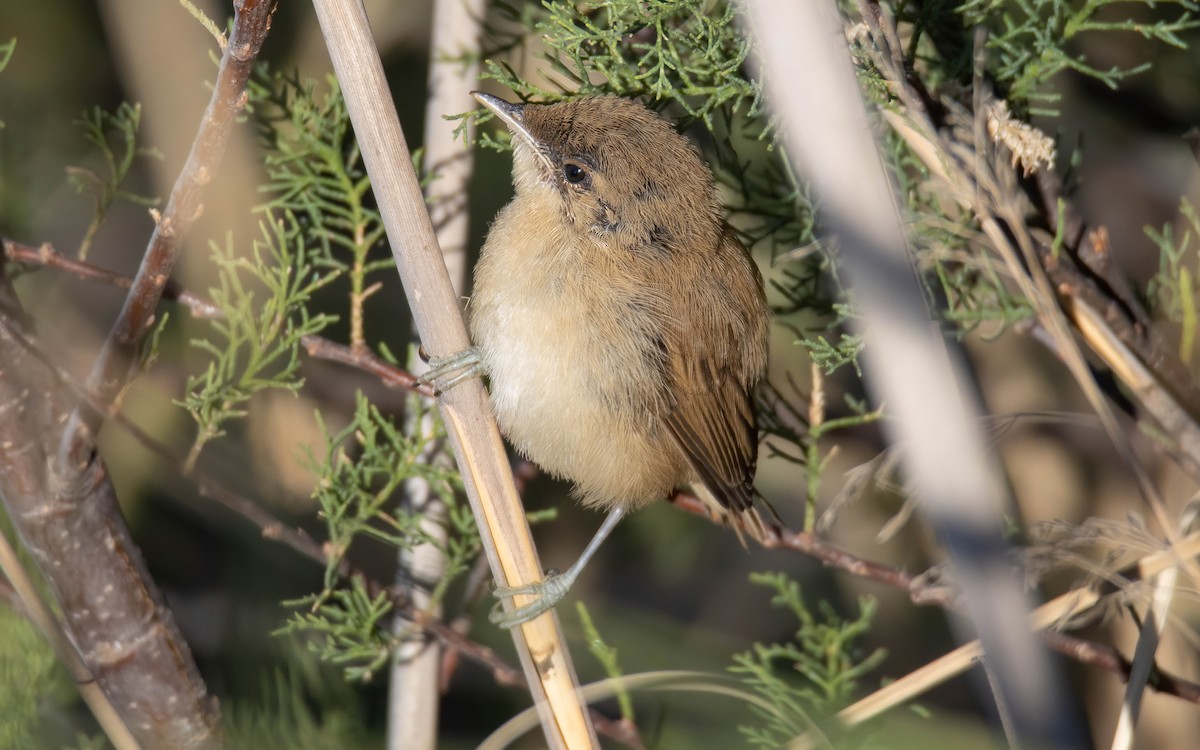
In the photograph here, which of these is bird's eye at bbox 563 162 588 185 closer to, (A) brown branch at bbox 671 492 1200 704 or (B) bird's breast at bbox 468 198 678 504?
(B) bird's breast at bbox 468 198 678 504

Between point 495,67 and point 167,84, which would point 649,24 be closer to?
point 495,67

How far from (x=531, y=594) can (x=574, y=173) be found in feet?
2.92

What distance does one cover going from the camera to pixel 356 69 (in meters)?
1.65

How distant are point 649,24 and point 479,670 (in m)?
2.22

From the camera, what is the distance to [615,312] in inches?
84.4

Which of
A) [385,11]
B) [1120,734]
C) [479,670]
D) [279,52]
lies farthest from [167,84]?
[1120,734]

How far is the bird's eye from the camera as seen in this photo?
7.09 feet

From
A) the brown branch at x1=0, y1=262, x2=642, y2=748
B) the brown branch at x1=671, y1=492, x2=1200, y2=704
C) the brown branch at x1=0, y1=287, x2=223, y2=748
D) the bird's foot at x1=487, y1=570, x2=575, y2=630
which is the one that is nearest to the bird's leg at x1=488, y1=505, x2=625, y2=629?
the bird's foot at x1=487, y1=570, x2=575, y2=630

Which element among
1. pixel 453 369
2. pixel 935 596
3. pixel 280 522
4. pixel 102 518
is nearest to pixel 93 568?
pixel 102 518

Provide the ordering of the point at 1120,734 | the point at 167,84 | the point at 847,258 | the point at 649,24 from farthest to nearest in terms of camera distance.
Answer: the point at 167,84, the point at 649,24, the point at 1120,734, the point at 847,258

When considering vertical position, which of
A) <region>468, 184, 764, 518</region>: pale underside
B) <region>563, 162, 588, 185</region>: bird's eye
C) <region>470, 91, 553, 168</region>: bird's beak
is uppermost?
<region>470, 91, 553, 168</region>: bird's beak

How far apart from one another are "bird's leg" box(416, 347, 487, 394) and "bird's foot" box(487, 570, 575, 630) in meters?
0.39

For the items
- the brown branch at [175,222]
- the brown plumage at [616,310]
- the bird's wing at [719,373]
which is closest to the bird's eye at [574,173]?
the brown plumage at [616,310]

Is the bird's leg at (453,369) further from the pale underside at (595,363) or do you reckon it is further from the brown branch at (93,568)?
the brown branch at (93,568)
